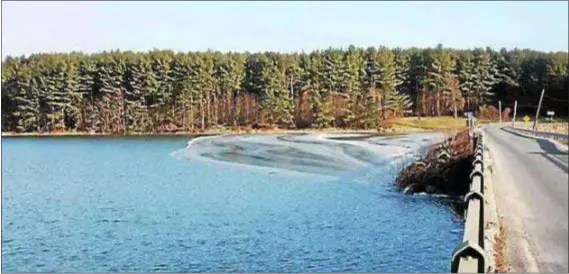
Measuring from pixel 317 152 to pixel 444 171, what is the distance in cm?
873

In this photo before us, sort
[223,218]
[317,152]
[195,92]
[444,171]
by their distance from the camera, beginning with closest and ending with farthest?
[223,218] < [444,171] < [317,152] < [195,92]

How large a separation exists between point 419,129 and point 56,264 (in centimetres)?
1113

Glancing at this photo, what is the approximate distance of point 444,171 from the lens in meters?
13.6

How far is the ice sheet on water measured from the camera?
56.9ft

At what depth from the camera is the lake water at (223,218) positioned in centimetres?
761

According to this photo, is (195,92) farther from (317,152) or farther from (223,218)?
(223,218)

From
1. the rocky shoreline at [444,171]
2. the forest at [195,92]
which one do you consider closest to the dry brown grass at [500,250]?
the rocky shoreline at [444,171]

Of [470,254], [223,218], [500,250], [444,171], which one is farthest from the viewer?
[444,171]

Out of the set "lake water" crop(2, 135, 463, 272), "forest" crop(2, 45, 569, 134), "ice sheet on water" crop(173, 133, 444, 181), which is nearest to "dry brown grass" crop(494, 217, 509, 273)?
"lake water" crop(2, 135, 463, 272)

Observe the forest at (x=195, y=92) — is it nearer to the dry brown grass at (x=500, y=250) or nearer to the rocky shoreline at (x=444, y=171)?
the rocky shoreline at (x=444, y=171)

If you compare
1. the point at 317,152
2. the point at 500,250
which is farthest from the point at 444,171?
the point at 500,250

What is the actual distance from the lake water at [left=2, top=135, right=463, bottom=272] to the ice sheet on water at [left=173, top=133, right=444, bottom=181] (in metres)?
0.19

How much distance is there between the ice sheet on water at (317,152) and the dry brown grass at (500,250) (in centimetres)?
1172

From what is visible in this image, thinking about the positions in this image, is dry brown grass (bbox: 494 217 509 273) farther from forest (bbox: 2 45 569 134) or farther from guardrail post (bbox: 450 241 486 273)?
forest (bbox: 2 45 569 134)
